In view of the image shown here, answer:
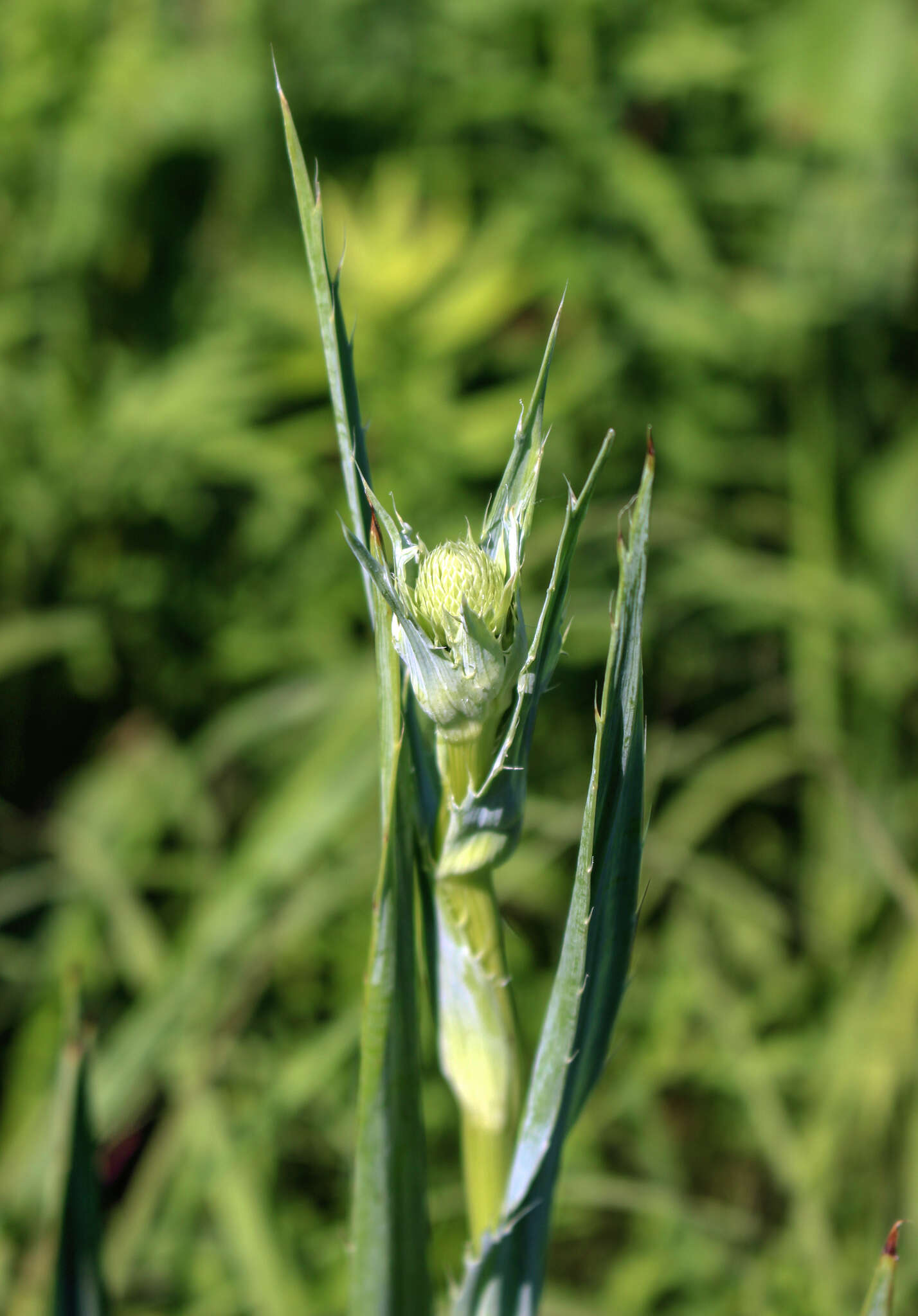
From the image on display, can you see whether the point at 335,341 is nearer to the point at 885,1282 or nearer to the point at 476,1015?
the point at 476,1015

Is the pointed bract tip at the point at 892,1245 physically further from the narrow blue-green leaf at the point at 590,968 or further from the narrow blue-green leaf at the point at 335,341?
the narrow blue-green leaf at the point at 335,341

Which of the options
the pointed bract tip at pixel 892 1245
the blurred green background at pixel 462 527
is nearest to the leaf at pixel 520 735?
the pointed bract tip at pixel 892 1245

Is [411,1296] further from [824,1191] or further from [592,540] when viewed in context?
[592,540]

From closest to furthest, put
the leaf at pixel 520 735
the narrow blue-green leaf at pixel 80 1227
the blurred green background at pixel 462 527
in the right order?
1. the leaf at pixel 520 735
2. the narrow blue-green leaf at pixel 80 1227
3. the blurred green background at pixel 462 527

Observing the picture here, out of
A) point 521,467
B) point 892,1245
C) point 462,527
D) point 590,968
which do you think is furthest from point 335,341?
point 462,527

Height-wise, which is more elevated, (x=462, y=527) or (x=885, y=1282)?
(x=462, y=527)

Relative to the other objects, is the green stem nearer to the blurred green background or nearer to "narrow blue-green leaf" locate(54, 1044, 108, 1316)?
"narrow blue-green leaf" locate(54, 1044, 108, 1316)

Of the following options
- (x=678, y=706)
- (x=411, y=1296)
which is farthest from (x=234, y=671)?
(x=411, y=1296)
